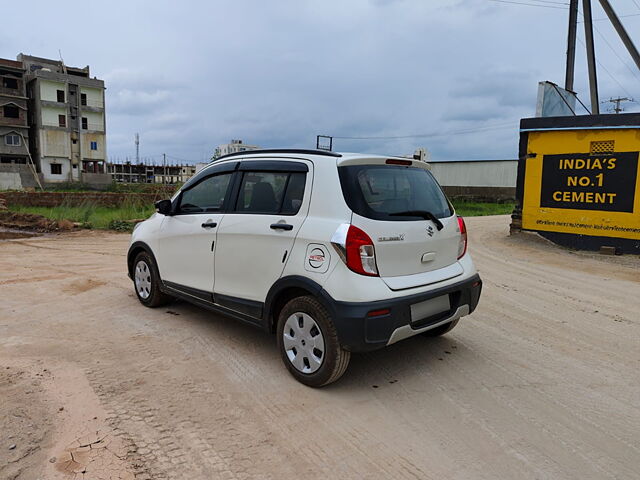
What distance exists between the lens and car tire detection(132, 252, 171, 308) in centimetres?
547

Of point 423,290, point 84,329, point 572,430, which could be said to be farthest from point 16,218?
point 572,430

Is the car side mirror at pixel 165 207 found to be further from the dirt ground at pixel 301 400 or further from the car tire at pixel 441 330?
the car tire at pixel 441 330

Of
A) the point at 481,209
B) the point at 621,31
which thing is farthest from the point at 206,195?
the point at 481,209

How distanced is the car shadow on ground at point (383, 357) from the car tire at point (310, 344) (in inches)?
6.3

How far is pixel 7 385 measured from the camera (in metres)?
3.55

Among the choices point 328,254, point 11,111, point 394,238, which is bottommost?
point 328,254

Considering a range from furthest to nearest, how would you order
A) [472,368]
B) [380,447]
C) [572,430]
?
1. [472,368]
2. [572,430]
3. [380,447]

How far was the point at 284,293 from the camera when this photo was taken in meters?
3.83

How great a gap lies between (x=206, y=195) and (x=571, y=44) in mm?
21606

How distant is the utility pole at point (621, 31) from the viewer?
20.4 meters

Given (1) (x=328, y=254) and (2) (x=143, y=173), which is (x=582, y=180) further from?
(2) (x=143, y=173)

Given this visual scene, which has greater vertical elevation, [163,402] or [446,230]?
[446,230]

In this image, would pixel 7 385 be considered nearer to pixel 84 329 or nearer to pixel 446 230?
pixel 84 329

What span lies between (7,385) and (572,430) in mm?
4047
